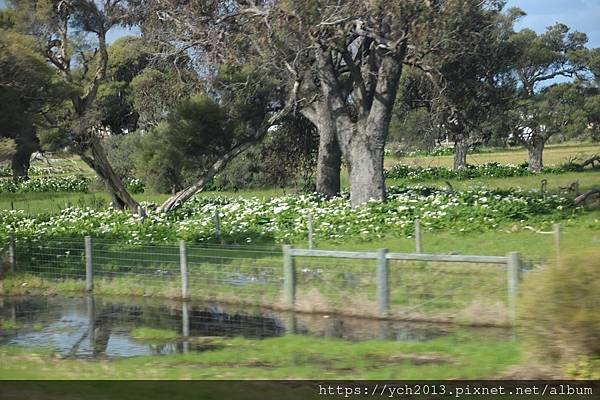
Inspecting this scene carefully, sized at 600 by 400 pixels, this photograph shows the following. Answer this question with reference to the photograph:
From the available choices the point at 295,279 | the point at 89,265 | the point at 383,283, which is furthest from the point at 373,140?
the point at 383,283

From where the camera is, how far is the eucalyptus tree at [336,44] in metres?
22.1

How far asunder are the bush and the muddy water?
3326 millimetres

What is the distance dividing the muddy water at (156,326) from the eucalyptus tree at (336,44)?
10.5 m

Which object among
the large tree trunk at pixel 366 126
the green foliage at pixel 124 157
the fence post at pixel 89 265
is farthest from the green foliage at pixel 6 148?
the green foliage at pixel 124 157

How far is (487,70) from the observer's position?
3328 cm

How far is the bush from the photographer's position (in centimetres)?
741

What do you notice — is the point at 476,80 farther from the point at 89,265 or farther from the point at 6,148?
the point at 89,265

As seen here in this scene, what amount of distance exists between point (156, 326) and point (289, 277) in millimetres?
2497

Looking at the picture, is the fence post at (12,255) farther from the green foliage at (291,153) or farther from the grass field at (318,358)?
the green foliage at (291,153)

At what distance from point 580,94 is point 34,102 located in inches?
1928

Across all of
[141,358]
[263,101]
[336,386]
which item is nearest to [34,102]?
[263,101]

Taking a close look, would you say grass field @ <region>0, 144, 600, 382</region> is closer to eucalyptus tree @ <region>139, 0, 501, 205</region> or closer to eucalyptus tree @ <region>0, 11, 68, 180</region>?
eucalyptus tree @ <region>0, 11, 68, 180</region>

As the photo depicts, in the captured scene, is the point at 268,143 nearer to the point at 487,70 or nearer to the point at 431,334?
the point at 487,70

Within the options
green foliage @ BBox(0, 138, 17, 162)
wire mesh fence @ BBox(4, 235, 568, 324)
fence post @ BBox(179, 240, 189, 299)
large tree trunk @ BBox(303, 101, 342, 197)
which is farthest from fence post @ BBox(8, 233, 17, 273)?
large tree trunk @ BBox(303, 101, 342, 197)
